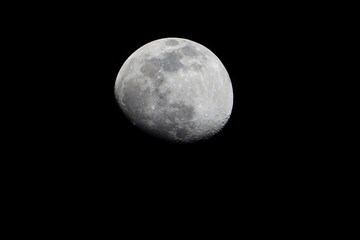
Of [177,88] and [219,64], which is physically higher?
[219,64]

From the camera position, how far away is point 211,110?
133 inches

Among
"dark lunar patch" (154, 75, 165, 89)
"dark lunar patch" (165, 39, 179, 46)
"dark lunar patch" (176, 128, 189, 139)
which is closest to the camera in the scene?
"dark lunar patch" (154, 75, 165, 89)

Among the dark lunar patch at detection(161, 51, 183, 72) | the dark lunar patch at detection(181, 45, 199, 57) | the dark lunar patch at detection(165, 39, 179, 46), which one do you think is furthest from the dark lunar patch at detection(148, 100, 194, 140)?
the dark lunar patch at detection(165, 39, 179, 46)

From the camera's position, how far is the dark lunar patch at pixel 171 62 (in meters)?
3.32

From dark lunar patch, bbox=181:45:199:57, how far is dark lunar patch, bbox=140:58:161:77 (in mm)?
340

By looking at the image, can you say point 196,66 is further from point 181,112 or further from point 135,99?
point 135,99

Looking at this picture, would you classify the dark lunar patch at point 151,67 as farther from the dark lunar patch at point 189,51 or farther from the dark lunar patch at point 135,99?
the dark lunar patch at point 189,51

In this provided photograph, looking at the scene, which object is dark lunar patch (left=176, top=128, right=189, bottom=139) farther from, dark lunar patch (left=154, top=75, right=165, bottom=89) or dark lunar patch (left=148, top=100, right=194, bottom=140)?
dark lunar patch (left=154, top=75, right=165, bottom=89)

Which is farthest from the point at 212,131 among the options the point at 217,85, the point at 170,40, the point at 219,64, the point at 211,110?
the point at 170,40

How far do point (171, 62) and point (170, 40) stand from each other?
454 mm

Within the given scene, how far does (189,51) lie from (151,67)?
515 millimetres

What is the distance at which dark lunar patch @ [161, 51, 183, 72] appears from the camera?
10.9ft

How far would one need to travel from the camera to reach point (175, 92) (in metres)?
3.26

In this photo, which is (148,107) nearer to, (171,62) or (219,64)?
(171,62)
